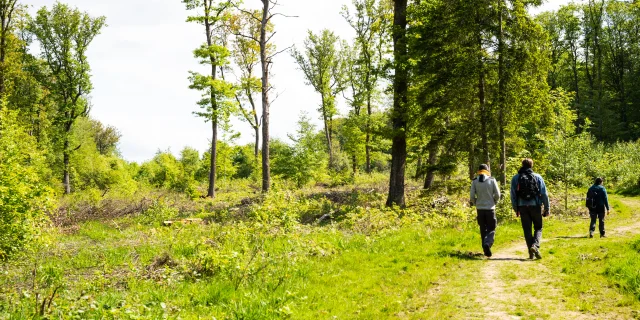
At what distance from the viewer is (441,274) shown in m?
8.17

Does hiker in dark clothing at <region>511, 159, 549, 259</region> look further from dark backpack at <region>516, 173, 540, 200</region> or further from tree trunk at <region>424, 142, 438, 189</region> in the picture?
tree trunk at <region>424, 142, 438, 189</region>

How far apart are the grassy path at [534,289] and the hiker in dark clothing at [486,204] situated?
494 millimetres

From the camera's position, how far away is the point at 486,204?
377 inches

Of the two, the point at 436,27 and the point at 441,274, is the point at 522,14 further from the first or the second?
the point at 441,274

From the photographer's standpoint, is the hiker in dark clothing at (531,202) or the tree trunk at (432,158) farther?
the tree trunk at (432,158)

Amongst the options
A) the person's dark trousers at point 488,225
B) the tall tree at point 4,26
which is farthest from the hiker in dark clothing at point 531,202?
the tall tree at point 4,26

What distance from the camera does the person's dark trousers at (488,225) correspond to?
31.2 feet

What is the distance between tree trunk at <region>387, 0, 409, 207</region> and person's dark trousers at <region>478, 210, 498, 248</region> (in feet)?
23.8

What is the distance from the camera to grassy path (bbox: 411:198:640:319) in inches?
231

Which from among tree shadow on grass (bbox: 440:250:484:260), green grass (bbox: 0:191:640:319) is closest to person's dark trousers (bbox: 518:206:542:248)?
green grass (bbox: 0:191:640:319)

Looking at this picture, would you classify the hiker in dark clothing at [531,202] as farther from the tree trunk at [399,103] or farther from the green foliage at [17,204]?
the green foliage at [17,204]

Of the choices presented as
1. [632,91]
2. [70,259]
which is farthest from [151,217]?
[632,91]

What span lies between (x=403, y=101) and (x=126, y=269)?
12.4 m

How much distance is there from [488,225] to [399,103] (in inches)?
326
